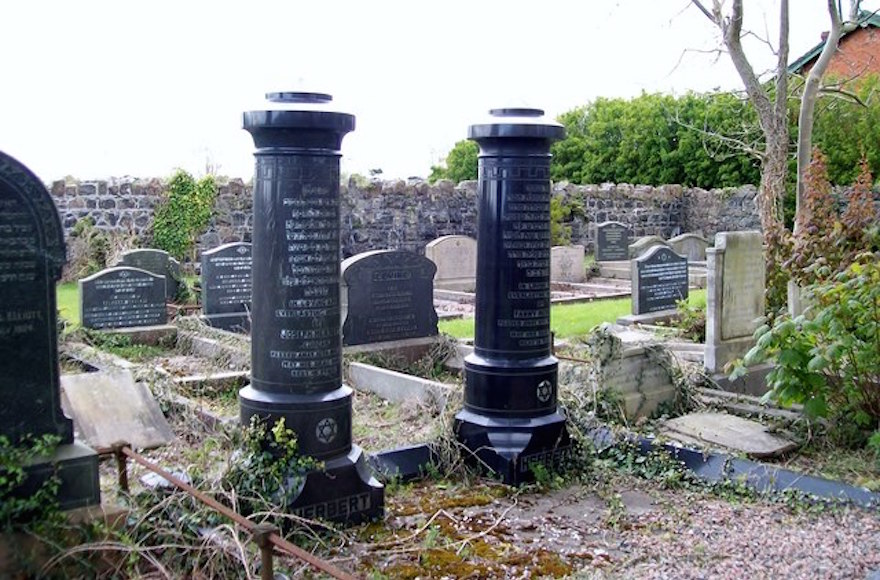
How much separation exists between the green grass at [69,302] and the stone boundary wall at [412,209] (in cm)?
159

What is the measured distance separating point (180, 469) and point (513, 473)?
6.37ft

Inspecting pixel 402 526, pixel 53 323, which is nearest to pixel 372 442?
pixel 402 526

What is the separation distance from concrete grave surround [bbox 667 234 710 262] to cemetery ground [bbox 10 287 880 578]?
13421 mm

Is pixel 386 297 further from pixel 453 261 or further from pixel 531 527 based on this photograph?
pixel 453 261

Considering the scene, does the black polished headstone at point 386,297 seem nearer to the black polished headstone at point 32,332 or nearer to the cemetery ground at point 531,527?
the cemetery ground at point 531,527

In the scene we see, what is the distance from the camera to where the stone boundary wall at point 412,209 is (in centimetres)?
1705

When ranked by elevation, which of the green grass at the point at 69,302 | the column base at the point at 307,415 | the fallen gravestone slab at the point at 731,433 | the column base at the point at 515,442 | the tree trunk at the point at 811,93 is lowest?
the fallen gravestone slab at the point at 731,433

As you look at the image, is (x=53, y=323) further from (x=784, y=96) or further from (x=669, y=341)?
(x=784, y=96)

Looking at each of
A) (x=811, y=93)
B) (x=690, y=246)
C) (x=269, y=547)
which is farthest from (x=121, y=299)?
(x=690, y=246)

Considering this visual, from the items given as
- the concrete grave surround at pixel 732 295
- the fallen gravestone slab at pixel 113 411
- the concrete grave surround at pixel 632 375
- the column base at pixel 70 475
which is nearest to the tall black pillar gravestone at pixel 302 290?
the column base at pixel 70 475

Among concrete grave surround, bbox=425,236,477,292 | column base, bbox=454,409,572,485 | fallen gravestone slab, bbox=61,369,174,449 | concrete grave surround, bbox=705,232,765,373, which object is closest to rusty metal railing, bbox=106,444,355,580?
column base, bbox=454,409,572,485

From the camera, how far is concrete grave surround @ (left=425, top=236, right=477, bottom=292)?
1639cm

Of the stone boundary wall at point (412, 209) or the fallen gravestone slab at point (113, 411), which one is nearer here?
the fallen gravestone slab at point (113, 411)

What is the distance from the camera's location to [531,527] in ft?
16.2
